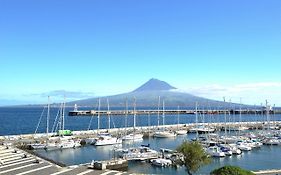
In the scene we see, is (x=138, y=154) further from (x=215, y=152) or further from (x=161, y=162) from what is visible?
(x=215, y=152)

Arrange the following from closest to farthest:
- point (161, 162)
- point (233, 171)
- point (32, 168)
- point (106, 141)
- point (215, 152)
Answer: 1. point (233, 171)
2. point (32, 168)
3. point (161, 162)
4. point (215, 152)
5. point (106, 141)

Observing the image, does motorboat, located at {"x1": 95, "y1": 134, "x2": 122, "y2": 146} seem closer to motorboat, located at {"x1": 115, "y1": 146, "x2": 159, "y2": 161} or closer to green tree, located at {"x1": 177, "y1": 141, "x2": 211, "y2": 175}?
motorboat, located at {"x1": 115, "y1": 146, "x2": 159, "y2": 161}

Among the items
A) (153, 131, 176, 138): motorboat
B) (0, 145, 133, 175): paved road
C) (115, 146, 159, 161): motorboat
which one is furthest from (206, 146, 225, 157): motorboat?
(0, 145, 133, 175): paved road

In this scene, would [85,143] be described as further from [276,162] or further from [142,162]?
[276,162]

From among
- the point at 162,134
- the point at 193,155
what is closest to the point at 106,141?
the point at 162,134

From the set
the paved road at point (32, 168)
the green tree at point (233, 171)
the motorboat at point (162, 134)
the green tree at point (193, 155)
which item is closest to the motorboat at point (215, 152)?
the green tree at point (193, 155)

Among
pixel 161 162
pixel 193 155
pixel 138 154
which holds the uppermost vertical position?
pixel 193 155

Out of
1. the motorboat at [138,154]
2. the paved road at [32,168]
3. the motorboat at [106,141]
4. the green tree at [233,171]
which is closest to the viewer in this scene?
the green tree at [233,171]

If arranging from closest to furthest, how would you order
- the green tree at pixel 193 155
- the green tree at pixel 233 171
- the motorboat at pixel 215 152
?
1. the green tree at pixel 233 171
2. the green tree at pixel 193 155
3. the motorboat at pixel 215 152

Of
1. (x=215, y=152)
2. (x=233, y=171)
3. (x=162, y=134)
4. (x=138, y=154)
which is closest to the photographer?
(x=233, y=171)

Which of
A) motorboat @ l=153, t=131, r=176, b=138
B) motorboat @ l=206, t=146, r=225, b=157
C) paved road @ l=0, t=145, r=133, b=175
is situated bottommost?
→ motorboat @ l=206, t=146, r=225, b=157

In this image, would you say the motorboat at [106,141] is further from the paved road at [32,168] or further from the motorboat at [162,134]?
the paved road at [32,168]

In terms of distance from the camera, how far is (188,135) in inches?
2653

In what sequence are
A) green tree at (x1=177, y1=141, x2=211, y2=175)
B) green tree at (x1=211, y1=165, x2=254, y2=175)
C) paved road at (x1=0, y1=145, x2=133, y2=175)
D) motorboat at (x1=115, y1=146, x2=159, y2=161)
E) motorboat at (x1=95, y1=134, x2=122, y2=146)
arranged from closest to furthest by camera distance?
green tree at (x1=211, y1=165, x2=254, y2=175) < paved road at (x1=0, y1=145, x2=133, y2=175) < green tree at (x1=177, y1=141, x2=211, y2=175) < motorboat at (x1=115, y1=146, x2=159, y2=161) < motorboat at (x1=95, y1=134, x2=122, y2=146)
